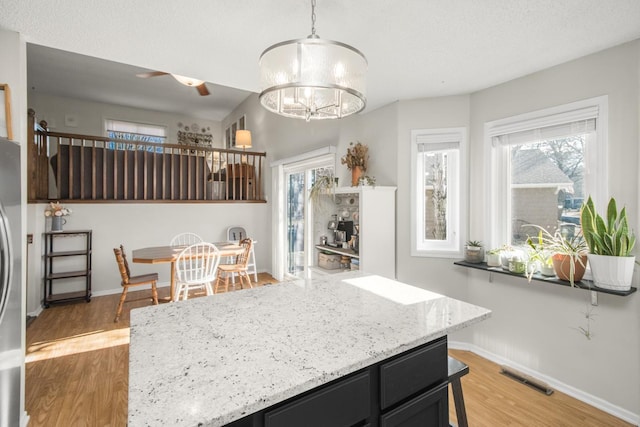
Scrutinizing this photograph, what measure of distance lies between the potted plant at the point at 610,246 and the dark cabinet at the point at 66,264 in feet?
18.0

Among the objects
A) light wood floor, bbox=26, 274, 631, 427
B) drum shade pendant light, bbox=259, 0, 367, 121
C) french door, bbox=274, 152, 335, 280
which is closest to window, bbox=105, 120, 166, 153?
french door, bbox=274, 152, 335, 280

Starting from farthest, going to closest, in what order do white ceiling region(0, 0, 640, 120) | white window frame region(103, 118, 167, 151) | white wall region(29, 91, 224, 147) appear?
white window frame region(103, 118, 167, 151)
white wall region(29, 91, 224, 147)
white ceiling region(0, 0, 640, 120)

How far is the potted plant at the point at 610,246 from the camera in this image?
192 cm

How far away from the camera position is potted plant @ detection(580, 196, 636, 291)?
1.92m

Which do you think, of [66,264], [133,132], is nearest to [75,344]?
[66,264]

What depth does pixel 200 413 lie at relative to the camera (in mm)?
693

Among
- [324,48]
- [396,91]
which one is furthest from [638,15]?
[324,48]

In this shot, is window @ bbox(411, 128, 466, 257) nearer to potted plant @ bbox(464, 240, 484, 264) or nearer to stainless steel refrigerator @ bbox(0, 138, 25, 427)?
potted plant @ bbox(464, 240, 484, 264)

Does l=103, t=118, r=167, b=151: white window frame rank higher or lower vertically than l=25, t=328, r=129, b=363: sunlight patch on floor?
higher

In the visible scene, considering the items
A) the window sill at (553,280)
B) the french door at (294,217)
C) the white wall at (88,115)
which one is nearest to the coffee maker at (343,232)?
the french door at (294,217)

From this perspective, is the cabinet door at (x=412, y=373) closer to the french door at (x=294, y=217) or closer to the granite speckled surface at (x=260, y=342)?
the granite speckled surface at (x=260, y=342)

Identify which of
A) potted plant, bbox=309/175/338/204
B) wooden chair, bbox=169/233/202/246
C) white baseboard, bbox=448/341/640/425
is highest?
potted plant, bbox=309/175/338/204

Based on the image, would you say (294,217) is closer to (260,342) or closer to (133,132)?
(260,342)

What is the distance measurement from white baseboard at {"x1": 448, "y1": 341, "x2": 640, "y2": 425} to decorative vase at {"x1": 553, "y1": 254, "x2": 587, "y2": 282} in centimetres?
82
